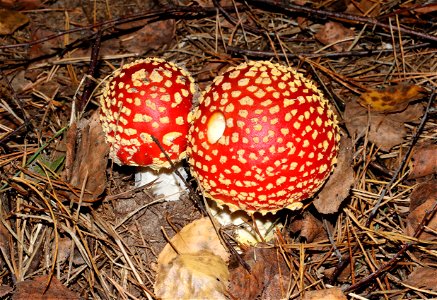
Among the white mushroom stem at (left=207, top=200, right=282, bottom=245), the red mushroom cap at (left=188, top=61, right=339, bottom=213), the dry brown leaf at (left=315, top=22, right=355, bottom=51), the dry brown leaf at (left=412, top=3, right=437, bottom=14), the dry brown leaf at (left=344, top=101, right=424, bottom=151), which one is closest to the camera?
the red mushroom cap at (left=188, top=61, right=339, bottom=213)

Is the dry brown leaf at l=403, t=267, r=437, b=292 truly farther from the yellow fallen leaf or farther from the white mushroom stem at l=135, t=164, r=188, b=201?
the white mushroom stem at l=135, t=164, r=188, b=201

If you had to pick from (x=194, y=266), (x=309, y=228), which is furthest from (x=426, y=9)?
(x=194, y=266)

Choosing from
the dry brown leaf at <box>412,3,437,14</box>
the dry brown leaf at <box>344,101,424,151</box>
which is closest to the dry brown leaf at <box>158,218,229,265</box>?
the dry brown leaf at <box>344,101,424,151</box>

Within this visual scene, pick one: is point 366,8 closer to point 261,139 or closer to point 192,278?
point 261,139

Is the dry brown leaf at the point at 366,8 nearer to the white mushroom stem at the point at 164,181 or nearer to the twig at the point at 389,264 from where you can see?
the twig at the point at 389,264

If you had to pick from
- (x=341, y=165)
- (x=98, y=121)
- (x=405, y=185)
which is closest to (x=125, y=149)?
(x=98, y=121)

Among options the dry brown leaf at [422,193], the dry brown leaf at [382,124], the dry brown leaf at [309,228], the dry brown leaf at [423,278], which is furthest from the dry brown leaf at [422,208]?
the dry brown leaf at [309,228]
